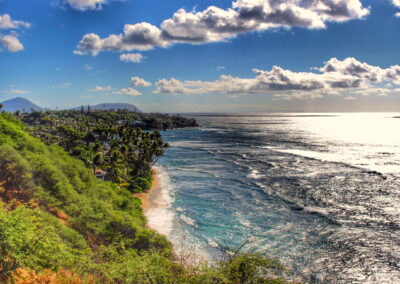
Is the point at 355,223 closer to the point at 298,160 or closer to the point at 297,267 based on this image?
the point at 297,267

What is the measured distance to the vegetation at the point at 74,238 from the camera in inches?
558

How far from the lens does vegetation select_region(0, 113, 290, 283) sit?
46.5ft

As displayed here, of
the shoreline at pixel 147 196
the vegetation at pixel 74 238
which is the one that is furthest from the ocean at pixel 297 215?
the vegetation at pixel 74 238

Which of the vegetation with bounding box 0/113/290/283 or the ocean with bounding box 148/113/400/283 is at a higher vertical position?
the vegetation with bounding box 0/113/290/283

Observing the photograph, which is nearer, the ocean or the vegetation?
the vegetation

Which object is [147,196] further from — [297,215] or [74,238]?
[74,238]

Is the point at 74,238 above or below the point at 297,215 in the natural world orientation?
above

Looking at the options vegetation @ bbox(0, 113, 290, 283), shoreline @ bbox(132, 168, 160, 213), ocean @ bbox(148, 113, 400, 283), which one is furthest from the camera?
shoreline @ bbox(132, 168, 160, 213)

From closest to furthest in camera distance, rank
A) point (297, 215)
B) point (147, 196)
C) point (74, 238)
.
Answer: point (74, 238)
point (297, 215)
point (147, 196)

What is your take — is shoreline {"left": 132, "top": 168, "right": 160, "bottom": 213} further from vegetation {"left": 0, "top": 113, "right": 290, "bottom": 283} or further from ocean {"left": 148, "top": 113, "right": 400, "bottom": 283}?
vegetation {"left": 0, "top": 113, "right": 290, "bottom": 283}

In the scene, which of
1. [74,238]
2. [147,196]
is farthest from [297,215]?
[74,238]

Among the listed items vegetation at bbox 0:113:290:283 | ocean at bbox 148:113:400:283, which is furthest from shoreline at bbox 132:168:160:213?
vegetation at bbox 0:113:290:283

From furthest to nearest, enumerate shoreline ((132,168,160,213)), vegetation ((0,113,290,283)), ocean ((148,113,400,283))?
shoreline ((132,168,160,213)) → ocean ((148,113,400,283)) → vegetation ((0,113,290,283))

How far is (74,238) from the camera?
2164 centimetres
